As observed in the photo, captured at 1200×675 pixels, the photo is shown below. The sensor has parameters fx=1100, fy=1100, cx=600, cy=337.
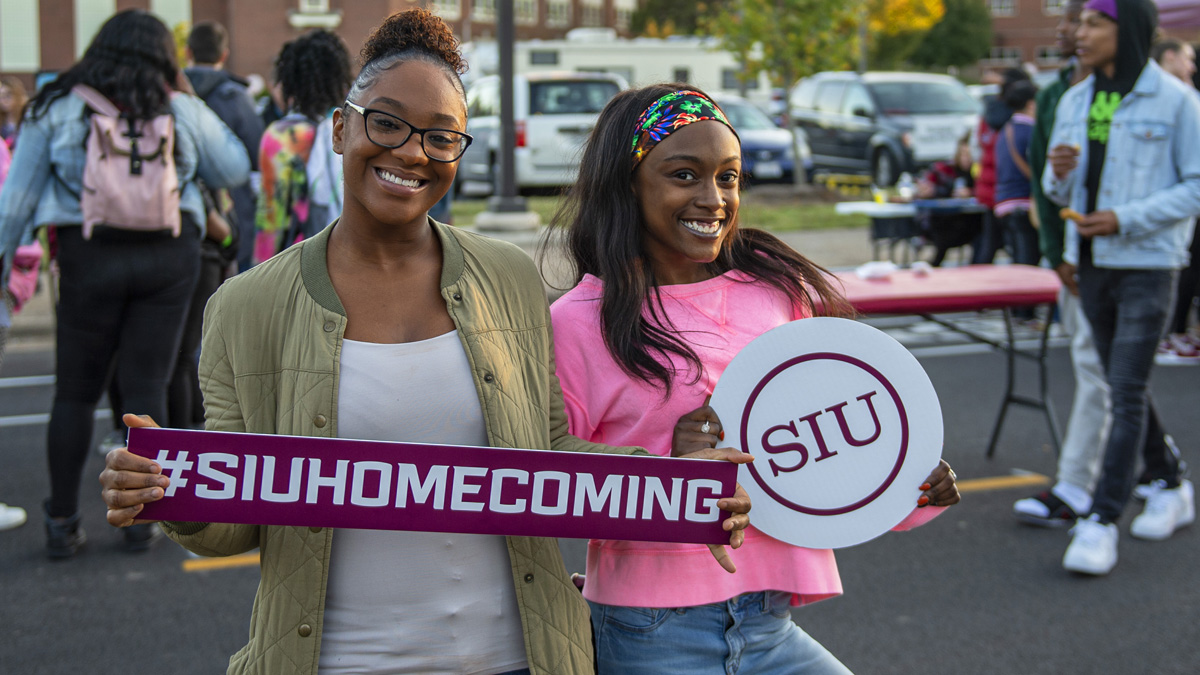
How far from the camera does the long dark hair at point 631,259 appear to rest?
212 centimetres

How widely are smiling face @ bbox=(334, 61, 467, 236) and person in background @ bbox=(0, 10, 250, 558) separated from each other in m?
2.80

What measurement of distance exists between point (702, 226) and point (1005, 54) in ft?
243

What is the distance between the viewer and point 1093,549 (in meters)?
4.38

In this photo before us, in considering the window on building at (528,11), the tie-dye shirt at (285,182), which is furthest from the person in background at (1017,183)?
the window on building at (528,11)

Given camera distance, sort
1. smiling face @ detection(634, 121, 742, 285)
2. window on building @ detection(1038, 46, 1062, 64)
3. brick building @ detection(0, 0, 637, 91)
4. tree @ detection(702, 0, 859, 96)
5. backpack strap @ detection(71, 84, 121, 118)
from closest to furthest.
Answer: smiling face @ detection(634, 121, 742, 285) < backpack strap @ detection(71, 84, 121, 118) < tree @ detection(702, 0, 859, 96) < brick building @ detection(0, 0, 637, 91) < window on building @ detection(1038, 46, 1062, 64)

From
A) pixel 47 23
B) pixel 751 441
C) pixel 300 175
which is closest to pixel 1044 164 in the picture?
pixel 300 175

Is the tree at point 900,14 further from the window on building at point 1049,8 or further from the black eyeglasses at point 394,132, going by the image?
the black eyeglasses at point 394,132

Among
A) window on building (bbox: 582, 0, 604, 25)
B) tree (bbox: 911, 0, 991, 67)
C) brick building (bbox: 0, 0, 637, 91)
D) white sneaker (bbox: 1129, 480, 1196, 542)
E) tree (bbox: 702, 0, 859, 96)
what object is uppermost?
window on building (bbox: 582, 0, 604, 25)

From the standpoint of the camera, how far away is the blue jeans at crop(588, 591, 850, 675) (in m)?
2.02

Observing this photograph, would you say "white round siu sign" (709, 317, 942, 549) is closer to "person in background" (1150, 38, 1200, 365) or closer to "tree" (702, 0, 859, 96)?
"person in background" (1150, 38, 1200, 365)

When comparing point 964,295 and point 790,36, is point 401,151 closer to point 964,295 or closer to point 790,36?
point 964,295

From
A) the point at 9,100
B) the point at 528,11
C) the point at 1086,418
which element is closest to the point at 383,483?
the point at 1086,418

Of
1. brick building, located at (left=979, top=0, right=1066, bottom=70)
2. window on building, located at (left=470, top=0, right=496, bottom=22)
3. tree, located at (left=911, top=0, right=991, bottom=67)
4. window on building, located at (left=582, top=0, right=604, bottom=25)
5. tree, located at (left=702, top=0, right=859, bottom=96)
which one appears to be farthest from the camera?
window on building, located at (left=582, top=0, right=604, bottom=25)

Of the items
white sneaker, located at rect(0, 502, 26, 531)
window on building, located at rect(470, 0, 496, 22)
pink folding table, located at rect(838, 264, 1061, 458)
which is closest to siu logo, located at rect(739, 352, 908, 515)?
pink folding table, located at rect(838, 264, 1061, 458)
